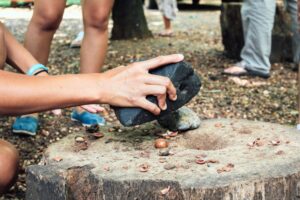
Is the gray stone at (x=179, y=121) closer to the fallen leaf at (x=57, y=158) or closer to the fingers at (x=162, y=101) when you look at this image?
the fingers at (x=162, y=101)

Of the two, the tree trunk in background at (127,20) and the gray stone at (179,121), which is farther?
the tree trunk in background at (127,20)

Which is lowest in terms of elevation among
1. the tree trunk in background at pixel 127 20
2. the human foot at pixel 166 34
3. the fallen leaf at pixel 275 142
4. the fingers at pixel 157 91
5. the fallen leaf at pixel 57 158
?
the human foot at pixel 166 34

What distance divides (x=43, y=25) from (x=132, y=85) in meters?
1.40

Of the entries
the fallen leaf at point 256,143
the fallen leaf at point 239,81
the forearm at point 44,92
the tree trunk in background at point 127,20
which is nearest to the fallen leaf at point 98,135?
the forearm at point 44,92

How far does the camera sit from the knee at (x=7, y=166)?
2.04 m

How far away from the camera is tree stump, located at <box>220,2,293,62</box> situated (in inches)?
213

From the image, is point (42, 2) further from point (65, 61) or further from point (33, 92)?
point (65, 61)

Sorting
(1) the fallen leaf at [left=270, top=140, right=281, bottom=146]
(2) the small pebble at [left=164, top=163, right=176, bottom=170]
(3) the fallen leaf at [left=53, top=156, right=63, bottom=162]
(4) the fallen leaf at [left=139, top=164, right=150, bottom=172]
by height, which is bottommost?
(1) the fallen leaf at [left=270, top=140, right=281, bottom=146]

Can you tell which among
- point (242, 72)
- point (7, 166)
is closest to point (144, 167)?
point (7, 166)


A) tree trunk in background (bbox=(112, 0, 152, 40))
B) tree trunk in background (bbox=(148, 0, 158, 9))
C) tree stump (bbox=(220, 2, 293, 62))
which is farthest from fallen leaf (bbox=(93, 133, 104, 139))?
tree trunk in background (bbox=(148, 0, 158, 9))

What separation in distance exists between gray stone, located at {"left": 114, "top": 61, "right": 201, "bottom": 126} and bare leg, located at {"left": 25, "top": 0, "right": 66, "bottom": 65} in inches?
44.7

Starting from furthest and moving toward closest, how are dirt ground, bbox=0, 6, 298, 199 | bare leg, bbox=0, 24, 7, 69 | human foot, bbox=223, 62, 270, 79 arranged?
human foot, bbox=223, 62, 270, 79 < dirt ground, bbox=0, 6, 298, 199 < bare leg, bbox=0, 24, 7, 69

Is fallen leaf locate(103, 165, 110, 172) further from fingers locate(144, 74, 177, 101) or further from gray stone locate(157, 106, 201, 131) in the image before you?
gray stone locate(157, 106, 201, 131)

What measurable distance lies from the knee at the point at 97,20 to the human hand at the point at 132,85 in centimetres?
106
